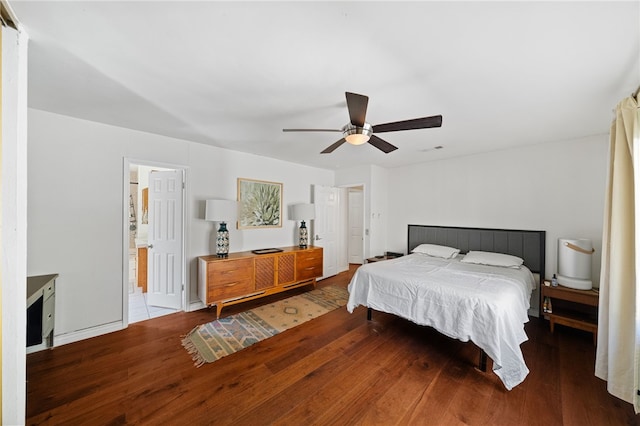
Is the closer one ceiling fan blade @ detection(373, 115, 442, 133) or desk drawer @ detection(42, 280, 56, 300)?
ceiling fan blade @ detection(373, 115, 442, 133)

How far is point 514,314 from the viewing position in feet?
6.72

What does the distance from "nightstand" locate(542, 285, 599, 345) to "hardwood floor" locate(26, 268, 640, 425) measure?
176 millimetres

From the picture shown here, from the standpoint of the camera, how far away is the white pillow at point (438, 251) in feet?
12.2

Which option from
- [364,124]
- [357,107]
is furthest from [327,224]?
[357,107]

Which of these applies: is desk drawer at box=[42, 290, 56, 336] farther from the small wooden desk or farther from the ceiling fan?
the ceiling fan

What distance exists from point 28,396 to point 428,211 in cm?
517

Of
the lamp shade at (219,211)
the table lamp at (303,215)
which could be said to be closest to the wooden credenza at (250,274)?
the table lamp at (303,215)

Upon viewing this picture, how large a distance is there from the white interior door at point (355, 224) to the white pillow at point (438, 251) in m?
2.52

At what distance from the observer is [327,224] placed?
16.8 feet

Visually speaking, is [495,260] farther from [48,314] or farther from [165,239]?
[48,314]

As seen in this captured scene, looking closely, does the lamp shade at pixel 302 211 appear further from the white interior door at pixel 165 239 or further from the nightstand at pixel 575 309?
the nightstand at pixel 575 309

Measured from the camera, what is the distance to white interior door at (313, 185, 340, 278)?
4.89 metres

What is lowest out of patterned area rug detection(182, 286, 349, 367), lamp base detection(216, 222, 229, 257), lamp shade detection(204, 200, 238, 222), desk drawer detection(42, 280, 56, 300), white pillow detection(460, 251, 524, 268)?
patterned area rug detection(182, 286, 349, 367)

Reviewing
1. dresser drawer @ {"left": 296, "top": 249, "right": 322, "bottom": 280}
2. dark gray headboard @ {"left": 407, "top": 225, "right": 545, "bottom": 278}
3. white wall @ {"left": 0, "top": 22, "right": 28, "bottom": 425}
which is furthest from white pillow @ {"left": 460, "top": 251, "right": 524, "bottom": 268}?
white wall @ {"left": 0, "top": 22, "right": 28, "bottom": 425}
